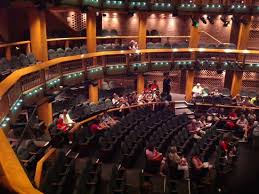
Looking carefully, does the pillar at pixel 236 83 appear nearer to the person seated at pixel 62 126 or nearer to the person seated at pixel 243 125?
the person seated at pixel 243 125

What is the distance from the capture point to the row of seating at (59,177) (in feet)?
25.1

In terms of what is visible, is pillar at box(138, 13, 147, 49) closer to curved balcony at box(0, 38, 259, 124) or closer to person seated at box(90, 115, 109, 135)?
curved balcony at box(0, 38, 259, 124)

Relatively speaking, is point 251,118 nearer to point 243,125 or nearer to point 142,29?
point 243,125

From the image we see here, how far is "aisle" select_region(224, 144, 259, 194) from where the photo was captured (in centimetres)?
1024

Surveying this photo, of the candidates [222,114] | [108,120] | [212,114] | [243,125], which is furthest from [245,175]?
[108,120]

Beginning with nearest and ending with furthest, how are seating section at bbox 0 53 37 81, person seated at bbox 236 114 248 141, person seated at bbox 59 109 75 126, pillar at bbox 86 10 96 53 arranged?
seating section at bbox 0 53 37 81, person seated at bbox 59 109 75 126, person seated at bbox 236 114 248 141, pillar at bbox 86 10 96 53

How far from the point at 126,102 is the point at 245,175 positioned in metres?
6.83

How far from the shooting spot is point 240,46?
1788 cm

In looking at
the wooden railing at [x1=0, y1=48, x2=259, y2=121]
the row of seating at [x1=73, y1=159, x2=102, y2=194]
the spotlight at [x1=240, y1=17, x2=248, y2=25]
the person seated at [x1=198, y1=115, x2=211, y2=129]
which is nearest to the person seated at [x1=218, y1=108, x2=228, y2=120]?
the person seated at [x1=198, y1=115, x2=211, y2=129]

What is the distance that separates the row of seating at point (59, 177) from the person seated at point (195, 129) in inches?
229

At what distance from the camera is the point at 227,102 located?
17000 millimetres

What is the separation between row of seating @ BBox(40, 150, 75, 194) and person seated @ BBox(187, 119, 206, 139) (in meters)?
5.81

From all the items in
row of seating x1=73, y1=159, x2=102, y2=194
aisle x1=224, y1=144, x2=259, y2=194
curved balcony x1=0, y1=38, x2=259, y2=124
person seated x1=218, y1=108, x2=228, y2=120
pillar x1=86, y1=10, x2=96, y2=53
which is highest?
pillar x1=86, y1=10, x2=96, y2=53

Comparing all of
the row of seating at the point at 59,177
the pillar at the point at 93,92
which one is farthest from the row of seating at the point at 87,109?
the row of seating at the point at 59,177
